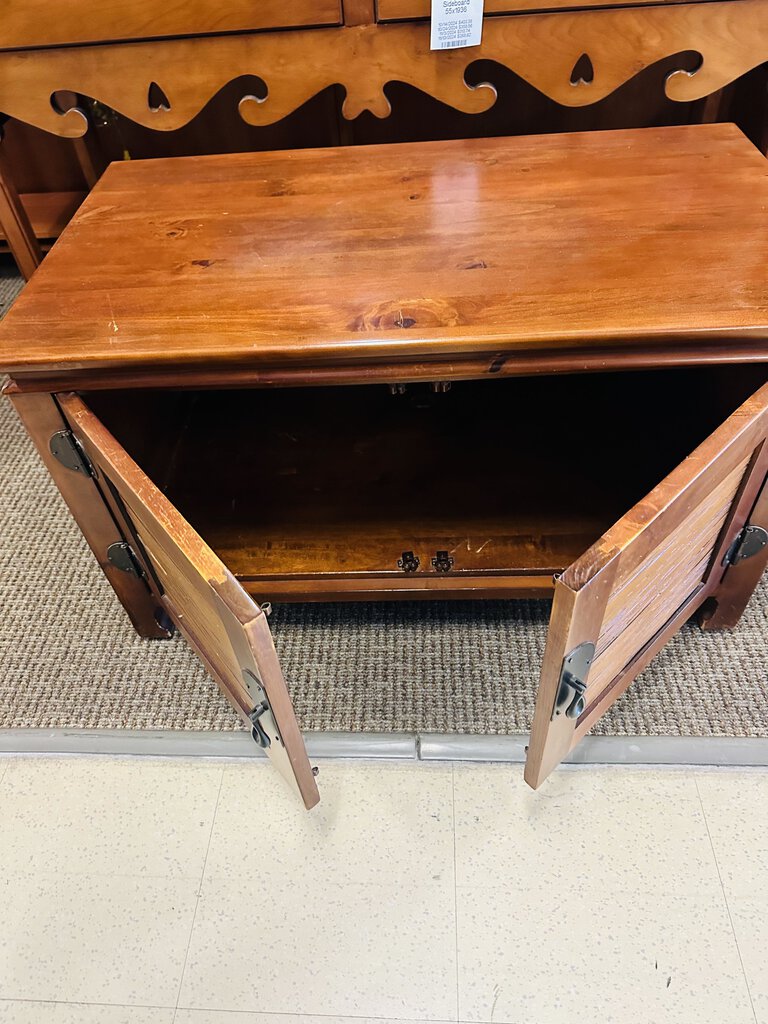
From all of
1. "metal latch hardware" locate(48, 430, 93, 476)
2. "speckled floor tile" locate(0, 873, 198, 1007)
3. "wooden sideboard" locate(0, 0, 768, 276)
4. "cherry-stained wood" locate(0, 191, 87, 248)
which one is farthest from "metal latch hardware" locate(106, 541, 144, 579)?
"cherry-stained wood" locate(0, 191, 87, 248)

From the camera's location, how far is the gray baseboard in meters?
0.81

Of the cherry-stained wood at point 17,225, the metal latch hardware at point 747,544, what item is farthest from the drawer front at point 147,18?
the metal latch hardware at point 747,544

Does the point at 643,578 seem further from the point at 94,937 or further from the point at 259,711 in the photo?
the point at 94,937

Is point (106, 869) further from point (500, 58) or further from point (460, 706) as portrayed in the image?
point (500, 58)

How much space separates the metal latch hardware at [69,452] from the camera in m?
0.72

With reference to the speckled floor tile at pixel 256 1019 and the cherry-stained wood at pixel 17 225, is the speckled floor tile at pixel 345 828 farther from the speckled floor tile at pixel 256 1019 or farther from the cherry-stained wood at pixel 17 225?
the cherry-stained wood at pixel 17 225

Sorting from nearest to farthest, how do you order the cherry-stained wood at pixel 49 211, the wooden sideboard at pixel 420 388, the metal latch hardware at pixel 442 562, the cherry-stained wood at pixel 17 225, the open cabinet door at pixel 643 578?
1. the open cabinet door at pixel 643 578
2. the wooden sideboard at pixel 420 388
3. the metal latch hardware at pixel 442 562
4. the cherry-stained wood at pixel 17 225
5. the cherry-stained wood at pixel 49 211

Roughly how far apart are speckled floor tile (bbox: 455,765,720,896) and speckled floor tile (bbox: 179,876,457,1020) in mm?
70

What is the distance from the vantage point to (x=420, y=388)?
1031 millimetres

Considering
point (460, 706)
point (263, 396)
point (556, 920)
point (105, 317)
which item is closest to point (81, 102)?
point (263, 396)

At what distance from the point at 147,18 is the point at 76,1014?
111 centimetres

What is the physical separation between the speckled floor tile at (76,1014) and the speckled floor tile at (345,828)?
128mm

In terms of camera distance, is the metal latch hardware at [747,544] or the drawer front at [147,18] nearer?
the metal latch hardware at [747,544]

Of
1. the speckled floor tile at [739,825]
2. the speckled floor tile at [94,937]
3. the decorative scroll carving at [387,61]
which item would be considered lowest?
the speckled floor tile at [94,937]
